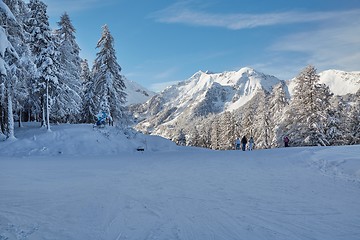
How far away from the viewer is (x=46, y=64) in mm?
28562

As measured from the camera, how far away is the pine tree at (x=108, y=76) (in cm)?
3816

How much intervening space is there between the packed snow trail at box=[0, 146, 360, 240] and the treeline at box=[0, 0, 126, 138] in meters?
12.7

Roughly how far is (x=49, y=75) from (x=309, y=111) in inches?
1143

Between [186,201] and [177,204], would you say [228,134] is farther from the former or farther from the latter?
[177,204]

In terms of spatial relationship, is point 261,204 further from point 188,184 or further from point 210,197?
point 188,184

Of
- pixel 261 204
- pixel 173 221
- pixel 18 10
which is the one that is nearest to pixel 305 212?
pixel 261 204

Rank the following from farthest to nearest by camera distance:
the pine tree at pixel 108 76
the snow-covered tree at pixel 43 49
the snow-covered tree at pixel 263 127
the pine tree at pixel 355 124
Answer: the snow-covered tree at pixel 263 127 < the pine tree at pixel 355 124 < the pine tree at pixel 108 76 < the snow-covered tree at pixel 43 49

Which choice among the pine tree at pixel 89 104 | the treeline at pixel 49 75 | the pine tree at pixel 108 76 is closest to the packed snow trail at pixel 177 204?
the treeline at pixel 49 75

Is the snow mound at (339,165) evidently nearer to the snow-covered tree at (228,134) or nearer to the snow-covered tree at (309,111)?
the snow-covered tree at (309,111)

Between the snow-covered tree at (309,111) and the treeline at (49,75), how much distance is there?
76.7 ft

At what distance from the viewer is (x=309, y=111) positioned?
→ 33.8 m

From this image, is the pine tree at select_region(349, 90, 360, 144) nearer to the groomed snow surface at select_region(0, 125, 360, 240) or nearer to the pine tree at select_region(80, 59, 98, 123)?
the groomed snow surface at select_region(0, 125, 360, 240)

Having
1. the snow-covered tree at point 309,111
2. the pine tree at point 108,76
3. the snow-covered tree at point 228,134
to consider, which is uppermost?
the pine tree at point 108,76

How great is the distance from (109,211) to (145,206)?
3.36ft
